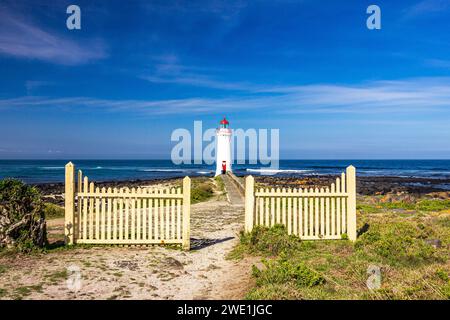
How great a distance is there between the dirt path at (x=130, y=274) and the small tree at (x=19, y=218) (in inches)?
18.4

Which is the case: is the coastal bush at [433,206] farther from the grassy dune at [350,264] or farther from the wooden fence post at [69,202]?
the wooden fence post at [69,202]

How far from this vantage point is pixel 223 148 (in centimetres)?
4253

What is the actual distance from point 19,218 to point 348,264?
22.4 feet

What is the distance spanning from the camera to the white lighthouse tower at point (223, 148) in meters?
42.1

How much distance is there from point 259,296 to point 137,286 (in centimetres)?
207

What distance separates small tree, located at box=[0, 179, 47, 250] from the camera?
7719 millimetres

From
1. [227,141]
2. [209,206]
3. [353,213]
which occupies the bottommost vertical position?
[209,206]

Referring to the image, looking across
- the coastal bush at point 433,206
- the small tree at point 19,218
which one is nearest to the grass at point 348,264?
the small tree at point 19,218

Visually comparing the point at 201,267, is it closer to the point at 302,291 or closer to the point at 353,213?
the point at 302,291

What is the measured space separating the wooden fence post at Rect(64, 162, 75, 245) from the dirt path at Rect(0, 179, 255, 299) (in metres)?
0.47

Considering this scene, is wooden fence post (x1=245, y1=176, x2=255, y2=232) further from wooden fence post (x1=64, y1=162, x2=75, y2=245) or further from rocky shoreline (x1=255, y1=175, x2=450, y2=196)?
rocky shoreline (x1=255, y1=175, x2=450, y2=196)

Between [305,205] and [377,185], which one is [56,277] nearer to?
[305,205]
